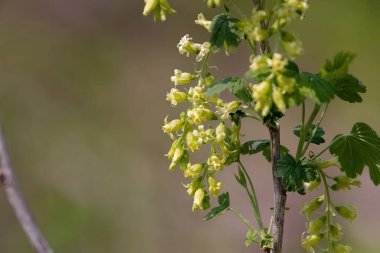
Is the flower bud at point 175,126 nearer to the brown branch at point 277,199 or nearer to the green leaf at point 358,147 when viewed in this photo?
the brown branch at point 277,199

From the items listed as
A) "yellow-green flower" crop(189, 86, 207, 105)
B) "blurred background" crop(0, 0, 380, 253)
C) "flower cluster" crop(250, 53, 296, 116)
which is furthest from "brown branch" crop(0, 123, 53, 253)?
"blurred background" crop(0, 0, 380, 253)

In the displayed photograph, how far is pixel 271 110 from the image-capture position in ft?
3.86

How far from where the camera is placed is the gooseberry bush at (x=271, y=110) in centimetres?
110

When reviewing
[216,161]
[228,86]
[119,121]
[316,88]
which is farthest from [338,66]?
[119,121]

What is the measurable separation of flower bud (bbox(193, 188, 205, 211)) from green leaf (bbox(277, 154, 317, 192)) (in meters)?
0.17

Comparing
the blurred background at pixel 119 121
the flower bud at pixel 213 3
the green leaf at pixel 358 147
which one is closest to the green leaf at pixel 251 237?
the green leaf at pixel 358 147

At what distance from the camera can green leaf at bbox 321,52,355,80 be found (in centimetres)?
114

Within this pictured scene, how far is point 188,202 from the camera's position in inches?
165

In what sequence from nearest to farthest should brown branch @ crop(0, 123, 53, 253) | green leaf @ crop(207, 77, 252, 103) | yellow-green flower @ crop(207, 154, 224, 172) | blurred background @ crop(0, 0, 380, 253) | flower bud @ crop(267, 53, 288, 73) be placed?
brown branch @ crop(0, 123, 53, 253) < flower bud @ crop(267, 53, 288, 73) < green leaf @ crop(207, 77, 252, 103) < yellow-green flower @ crop(207, 154, 224, 172) < blurred background @ crop(0, 0, 380, 253)

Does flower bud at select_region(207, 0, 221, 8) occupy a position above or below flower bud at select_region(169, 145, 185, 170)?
above

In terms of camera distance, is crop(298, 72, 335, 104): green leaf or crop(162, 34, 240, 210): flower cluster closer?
crop(298, 72, 335, 104): green leaf

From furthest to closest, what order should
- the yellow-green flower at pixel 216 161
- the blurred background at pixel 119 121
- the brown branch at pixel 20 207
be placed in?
the blurred background at pixel 119 121, the yellow-green flower at pixel 216 161, the brown branch at pixel 20 207

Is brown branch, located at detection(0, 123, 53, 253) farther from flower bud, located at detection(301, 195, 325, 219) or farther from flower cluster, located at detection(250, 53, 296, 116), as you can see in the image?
flower bud, located at detection(301, 195, 325, 219)

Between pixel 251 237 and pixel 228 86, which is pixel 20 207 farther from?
pixel 251 237
